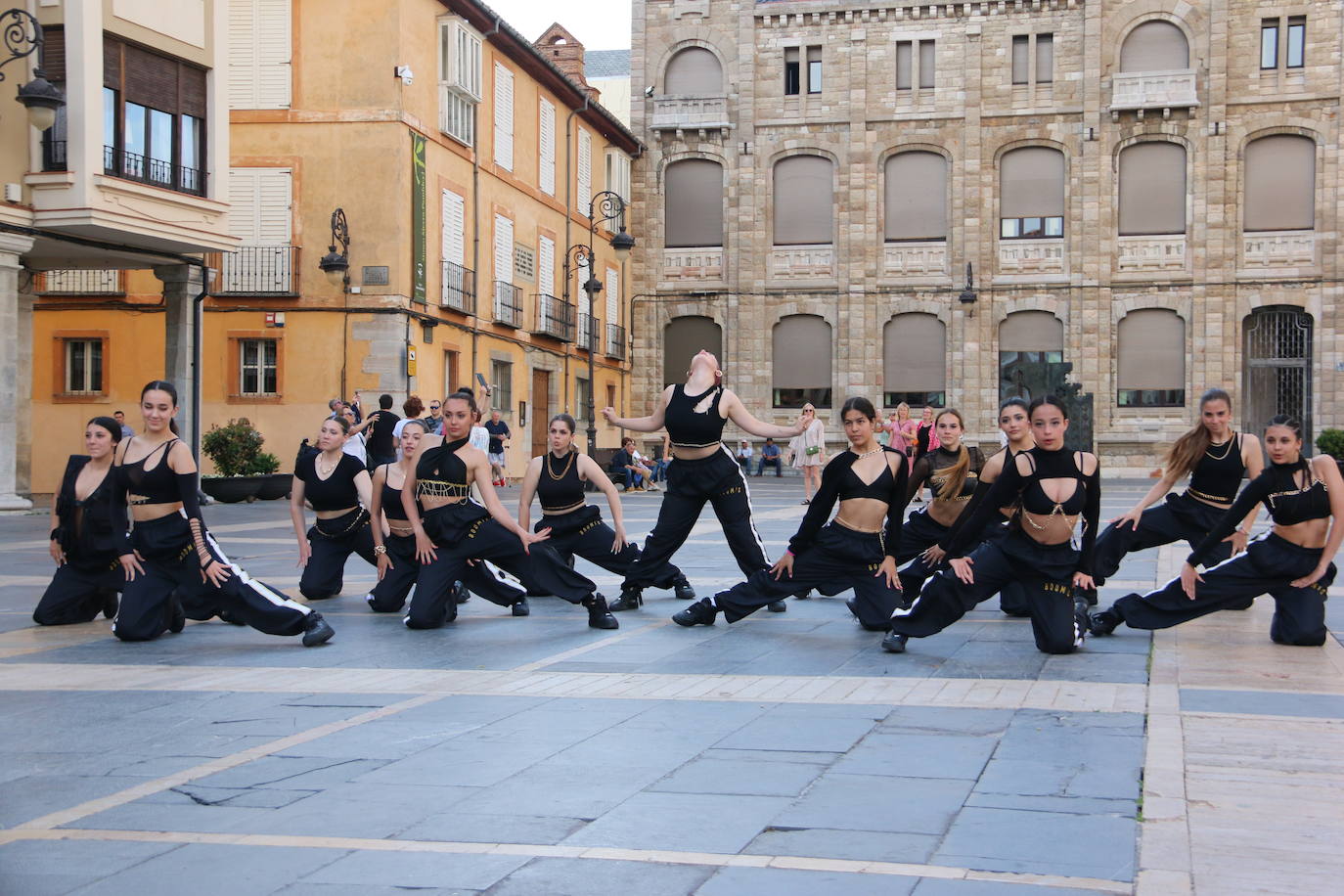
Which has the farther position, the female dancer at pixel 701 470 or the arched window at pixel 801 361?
the arched window at pixel 801 361

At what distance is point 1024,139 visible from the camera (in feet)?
137

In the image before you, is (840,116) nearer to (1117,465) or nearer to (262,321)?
(1117,465)

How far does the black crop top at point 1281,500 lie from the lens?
30.1 feet

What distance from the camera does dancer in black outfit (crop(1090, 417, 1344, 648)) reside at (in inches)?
361

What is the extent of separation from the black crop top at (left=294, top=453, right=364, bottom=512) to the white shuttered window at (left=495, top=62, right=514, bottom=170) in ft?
77.0

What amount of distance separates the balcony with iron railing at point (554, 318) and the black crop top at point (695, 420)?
26.2 metres

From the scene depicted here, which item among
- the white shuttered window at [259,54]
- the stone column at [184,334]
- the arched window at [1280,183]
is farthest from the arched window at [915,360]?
the stone column at [184,334]

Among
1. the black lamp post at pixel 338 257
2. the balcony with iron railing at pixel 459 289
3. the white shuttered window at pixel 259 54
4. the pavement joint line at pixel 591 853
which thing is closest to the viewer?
the pavement joint line at pixel 591 853

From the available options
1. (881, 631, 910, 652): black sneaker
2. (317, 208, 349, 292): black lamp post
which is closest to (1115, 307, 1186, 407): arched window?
(317, 208, 349, 292): black lamp post

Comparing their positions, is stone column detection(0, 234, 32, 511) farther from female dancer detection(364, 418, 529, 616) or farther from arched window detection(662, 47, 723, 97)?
arched window detection(662, 47, 723, 97)

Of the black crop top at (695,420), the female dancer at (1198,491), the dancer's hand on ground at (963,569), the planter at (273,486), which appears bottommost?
the planter at (273,486)

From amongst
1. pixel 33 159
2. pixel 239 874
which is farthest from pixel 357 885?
pixel 33 159

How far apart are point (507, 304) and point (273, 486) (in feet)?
31.5

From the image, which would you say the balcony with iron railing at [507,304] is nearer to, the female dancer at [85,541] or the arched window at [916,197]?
the arched window at [916,197]
